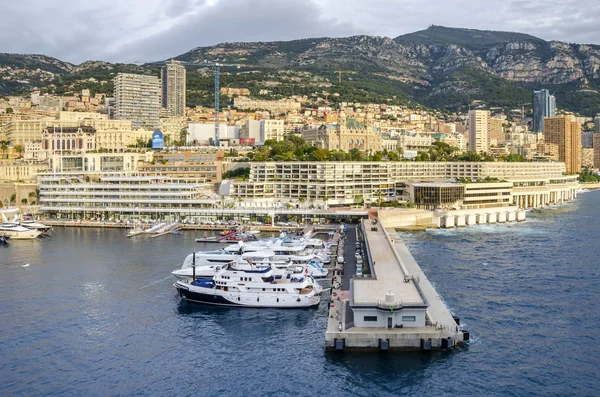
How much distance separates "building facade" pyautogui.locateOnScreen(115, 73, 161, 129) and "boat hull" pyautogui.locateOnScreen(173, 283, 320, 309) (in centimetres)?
12537

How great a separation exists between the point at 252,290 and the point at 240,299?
969mm

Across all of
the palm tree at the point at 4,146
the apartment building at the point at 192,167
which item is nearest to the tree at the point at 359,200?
the apartment building at the point at 192,167

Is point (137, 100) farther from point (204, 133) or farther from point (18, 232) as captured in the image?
point (18, 232)

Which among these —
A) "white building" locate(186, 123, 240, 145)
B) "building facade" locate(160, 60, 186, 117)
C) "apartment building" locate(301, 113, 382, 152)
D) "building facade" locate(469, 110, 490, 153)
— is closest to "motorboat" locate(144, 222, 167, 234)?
"apartment building" locate(301, 113, 382, 152)

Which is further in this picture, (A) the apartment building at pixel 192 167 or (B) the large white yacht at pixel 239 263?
(A) the apartment building at pixel 192 167

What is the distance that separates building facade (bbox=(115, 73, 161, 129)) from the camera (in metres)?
167

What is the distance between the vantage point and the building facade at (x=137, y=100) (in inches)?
6570

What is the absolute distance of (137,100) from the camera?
557 feet

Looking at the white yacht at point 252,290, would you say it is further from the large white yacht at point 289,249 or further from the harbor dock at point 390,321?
the large white yacht at point 289,249

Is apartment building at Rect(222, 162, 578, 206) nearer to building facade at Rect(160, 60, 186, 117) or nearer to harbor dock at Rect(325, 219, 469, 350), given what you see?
harbor dock at Rect(325, 219, 469, 350)

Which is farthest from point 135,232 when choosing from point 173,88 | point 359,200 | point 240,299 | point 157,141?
point 173,88

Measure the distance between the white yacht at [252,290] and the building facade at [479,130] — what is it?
154565 mm

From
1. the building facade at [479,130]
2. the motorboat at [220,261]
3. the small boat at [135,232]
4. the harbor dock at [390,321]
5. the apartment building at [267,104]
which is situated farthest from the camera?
the building facade at [479,130]

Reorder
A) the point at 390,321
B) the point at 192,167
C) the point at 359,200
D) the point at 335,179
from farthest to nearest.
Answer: the point at 192,167
the point at 359,200
the point at 335,179
the point at 390,321
